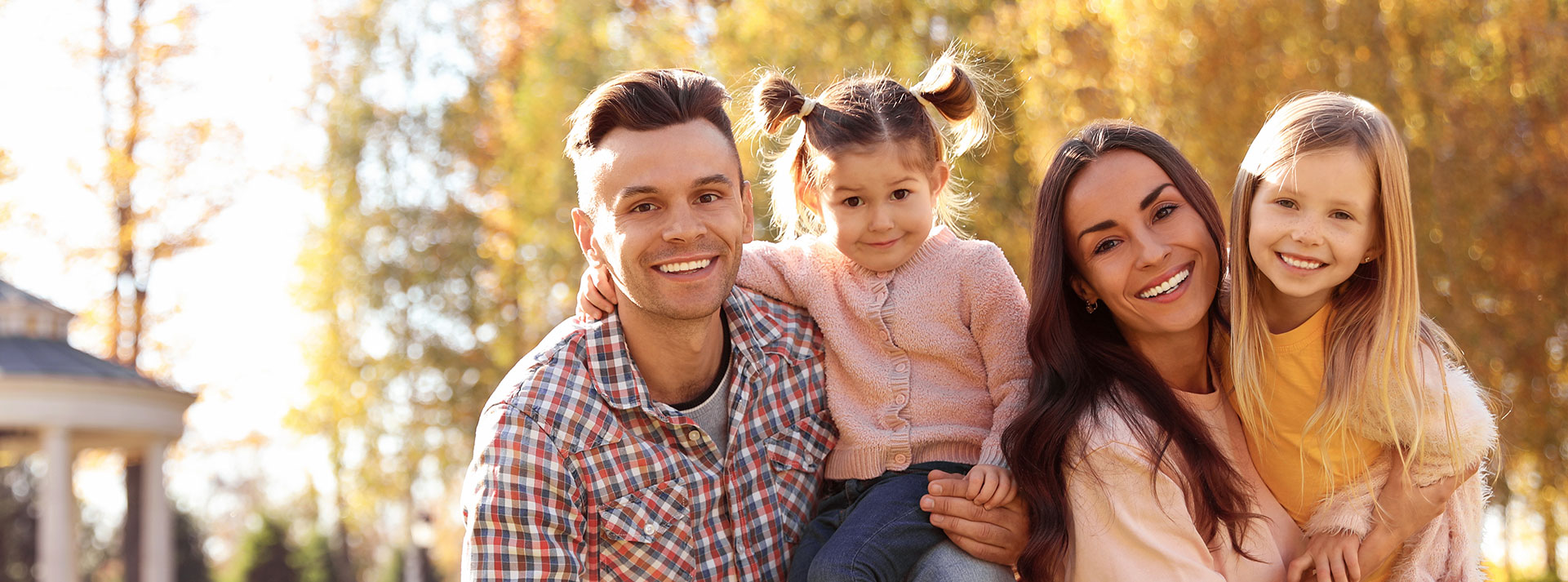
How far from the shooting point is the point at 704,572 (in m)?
3.48

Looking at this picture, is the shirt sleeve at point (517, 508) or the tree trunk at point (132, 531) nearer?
the shirt sleeve at point (517, 508)

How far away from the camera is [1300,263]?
3162mm

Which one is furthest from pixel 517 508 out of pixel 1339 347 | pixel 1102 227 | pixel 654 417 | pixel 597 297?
pixel 1339 347

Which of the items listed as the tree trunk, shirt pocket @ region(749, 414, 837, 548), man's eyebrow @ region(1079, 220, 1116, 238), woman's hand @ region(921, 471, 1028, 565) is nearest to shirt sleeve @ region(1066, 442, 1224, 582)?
woman's hand @ region(921, 471, 1028, 565)

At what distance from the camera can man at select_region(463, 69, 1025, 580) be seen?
3318mm

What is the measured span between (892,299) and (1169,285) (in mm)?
808

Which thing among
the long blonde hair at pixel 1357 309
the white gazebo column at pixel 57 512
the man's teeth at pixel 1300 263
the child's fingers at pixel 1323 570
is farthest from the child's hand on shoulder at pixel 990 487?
the white gazebo column at pixel 57 512

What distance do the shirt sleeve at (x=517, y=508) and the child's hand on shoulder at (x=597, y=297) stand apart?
433mm

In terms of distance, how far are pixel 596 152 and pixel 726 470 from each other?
0.95 m

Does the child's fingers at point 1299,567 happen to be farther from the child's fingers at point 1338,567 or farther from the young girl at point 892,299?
the young girl at point 892,299

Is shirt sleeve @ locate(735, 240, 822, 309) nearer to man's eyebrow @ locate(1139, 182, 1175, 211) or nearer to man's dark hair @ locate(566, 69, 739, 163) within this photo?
man's dark hair @ locate(566, 69, 739, 163)

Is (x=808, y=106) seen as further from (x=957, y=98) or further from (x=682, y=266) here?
(x=682, y=266)

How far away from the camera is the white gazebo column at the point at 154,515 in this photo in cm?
1312

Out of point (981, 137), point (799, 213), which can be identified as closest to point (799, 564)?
point (799, 213)
